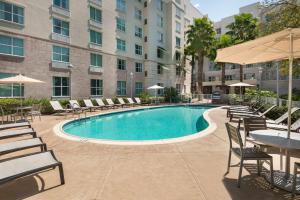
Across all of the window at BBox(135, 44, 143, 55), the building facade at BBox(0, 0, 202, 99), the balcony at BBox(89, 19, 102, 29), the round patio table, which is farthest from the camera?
the window at BBox(135, 44, 143, 55)

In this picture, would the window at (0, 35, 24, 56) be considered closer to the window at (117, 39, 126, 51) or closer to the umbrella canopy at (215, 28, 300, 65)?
the window at (117, 39, 126, 51)

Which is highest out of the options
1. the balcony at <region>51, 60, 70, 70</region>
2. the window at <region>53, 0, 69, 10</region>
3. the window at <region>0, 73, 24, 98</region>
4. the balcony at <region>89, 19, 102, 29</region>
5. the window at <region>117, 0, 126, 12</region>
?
the window at <region>117, 0, 126, 12</region>

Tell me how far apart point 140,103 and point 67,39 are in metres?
11.3

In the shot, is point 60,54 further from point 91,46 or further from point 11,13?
point 11,13

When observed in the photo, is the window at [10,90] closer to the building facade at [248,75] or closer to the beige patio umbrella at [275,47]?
the beige patio umbrella at [275,47]

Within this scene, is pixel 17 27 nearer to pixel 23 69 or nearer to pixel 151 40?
pixel 23 69

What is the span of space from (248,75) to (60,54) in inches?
1460

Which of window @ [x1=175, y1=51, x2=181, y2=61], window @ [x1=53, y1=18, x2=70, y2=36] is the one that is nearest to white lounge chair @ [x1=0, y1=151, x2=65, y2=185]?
window @ [x1=53, y1=18, x2=70, y2=36]

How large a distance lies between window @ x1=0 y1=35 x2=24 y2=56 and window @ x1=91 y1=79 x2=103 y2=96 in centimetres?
821

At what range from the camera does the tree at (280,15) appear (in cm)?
1318

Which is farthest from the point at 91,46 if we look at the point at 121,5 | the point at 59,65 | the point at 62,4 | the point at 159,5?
the point at 159,5

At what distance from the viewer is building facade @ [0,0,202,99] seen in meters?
18.1

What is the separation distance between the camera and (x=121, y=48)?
28594 mm

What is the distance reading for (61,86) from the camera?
21516 mm
